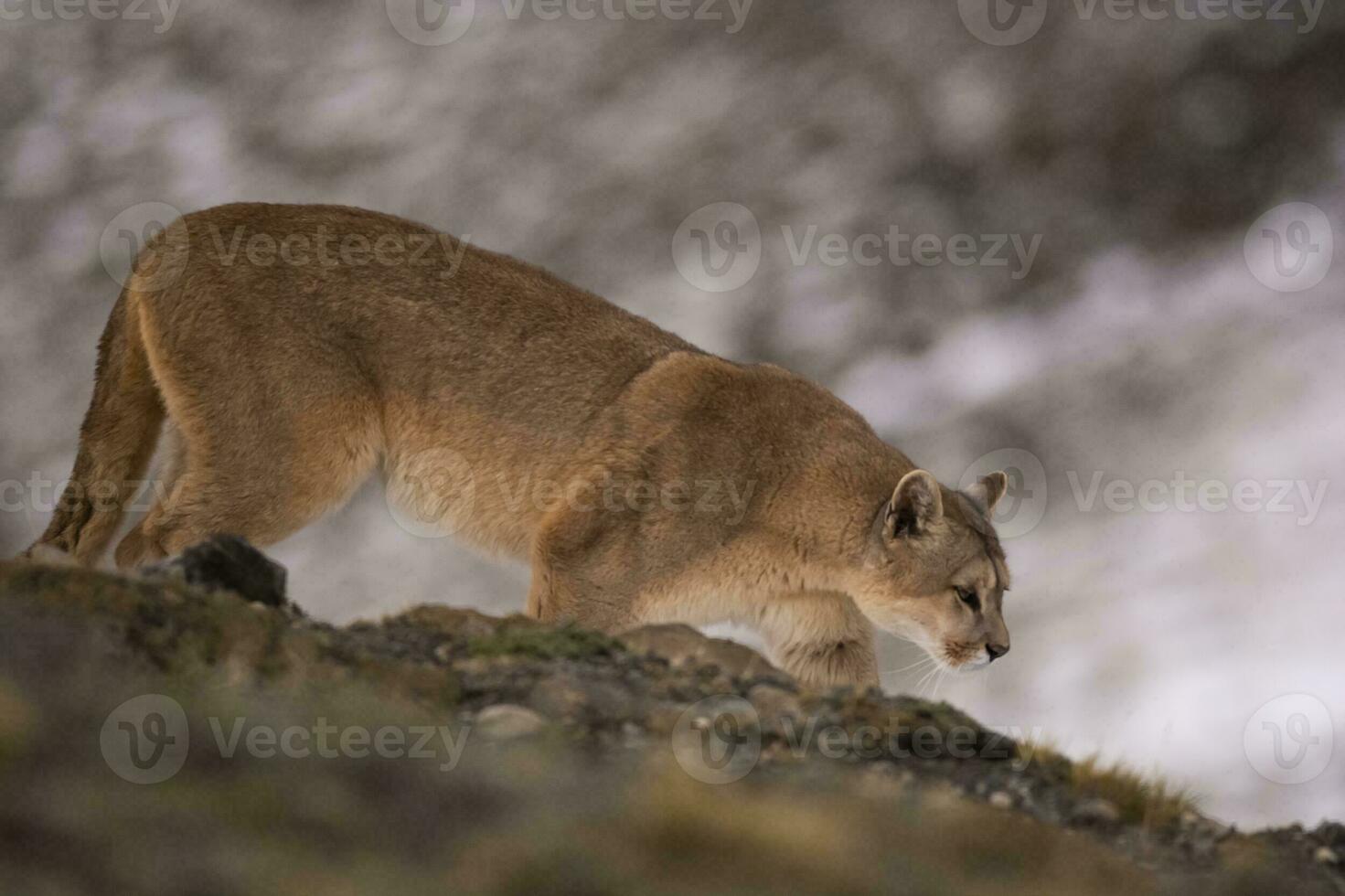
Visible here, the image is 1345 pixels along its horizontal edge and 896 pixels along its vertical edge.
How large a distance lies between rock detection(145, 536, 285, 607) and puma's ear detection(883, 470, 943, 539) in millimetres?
3702

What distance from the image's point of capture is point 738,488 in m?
9.54

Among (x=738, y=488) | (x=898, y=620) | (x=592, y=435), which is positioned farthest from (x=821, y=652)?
(x=592, y=435)

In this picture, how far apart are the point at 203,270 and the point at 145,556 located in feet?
5.77

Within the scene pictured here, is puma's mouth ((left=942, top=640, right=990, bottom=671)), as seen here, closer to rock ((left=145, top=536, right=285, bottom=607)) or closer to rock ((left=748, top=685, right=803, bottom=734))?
rock ((left=748, top=685, right=803, bottom=734))

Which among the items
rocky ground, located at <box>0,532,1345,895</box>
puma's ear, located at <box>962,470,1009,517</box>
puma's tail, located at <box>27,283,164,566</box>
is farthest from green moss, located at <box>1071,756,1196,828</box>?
puma's tail, located at <box>27,283,164,566</box>

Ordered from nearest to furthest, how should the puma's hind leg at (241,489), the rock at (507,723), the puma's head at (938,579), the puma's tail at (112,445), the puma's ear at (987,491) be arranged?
1. the rock at (507,723)
2. the puma's hind leg at (241,489)
3. the puma's tail at (112,445)
4. the puma's head at (938,579)
5. the puma's ear at (987,491)

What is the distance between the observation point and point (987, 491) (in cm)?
1045

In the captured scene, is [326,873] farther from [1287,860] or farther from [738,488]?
[738,488]

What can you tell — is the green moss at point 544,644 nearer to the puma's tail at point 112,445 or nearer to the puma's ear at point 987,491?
the puma's tail at point 112,445

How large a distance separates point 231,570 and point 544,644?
1.54 m

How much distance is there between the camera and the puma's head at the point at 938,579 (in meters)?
9.48

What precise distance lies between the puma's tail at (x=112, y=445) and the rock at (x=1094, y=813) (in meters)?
5.89

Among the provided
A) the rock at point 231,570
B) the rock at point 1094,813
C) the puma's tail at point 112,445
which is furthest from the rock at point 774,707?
the puma's tail at point 112,445

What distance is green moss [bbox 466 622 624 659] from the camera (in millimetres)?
7250
